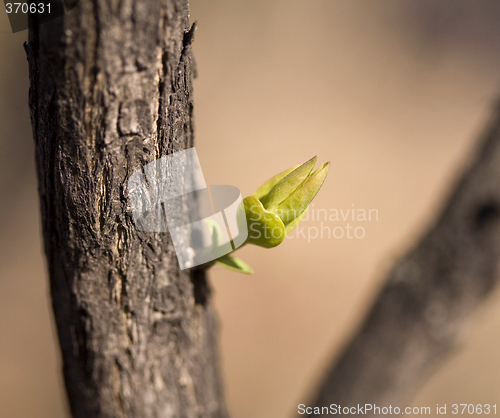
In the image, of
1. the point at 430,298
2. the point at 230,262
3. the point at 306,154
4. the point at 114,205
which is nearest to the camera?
the point at 114,205

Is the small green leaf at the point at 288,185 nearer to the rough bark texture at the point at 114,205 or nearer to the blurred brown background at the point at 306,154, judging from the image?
the rough bark texture at the point at 114,205

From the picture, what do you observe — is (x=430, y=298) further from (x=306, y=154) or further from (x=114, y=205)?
(x=306, y=154)

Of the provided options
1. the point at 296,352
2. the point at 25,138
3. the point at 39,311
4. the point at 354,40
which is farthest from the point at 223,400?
the point at 354,40

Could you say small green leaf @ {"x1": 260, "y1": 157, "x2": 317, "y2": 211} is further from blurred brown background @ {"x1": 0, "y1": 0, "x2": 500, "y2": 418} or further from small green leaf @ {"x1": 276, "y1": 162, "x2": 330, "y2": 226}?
blurred brown background @ {"x1": 0, "y1": 0, "x2": 500, "y2": 418}

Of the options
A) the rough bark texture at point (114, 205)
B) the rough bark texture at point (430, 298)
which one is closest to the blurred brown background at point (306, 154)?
the rough bark texture at point (430, 298)

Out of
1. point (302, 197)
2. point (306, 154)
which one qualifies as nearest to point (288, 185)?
point (302, 197)

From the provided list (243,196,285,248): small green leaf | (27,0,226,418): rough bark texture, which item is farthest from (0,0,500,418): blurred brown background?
(243,196,285,248): small green leaf
